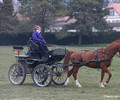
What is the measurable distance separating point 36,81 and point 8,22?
35.7 meters

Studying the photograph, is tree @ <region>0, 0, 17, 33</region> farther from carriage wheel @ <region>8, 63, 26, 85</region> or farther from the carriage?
the carriage

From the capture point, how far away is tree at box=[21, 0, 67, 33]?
155 ft

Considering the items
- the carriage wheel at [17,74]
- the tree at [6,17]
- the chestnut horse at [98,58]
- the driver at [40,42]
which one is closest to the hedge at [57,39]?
the tree at [6,17]

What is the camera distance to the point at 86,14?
162 ft

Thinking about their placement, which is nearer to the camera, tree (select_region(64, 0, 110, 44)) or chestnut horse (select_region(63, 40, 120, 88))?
chestnut horse (select_region(63, 40, 120, 88))

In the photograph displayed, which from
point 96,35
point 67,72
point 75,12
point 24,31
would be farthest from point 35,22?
point 67,72

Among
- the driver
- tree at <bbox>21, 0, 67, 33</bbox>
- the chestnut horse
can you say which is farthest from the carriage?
tree at <bbox>21, 0, 67, 33</bbox>

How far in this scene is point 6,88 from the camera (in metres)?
10.4

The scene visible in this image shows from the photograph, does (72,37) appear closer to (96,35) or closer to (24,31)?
(96,35)

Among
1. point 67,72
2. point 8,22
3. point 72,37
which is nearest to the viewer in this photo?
point 67,72

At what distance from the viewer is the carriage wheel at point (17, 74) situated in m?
11.2

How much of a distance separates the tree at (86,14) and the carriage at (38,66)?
3840 cm

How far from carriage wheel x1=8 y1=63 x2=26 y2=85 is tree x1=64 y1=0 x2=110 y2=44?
126ft

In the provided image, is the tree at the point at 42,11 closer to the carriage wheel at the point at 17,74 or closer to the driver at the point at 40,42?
the carriage wheel at the point at 17,74
